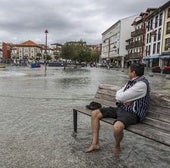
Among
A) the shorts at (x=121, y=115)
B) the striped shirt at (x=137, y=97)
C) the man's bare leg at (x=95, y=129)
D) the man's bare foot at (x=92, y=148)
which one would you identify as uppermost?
the striped shirt at (x=137, y=97)

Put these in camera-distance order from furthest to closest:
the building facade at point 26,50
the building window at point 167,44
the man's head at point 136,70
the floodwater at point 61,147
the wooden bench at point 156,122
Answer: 1. the building facade at point 26,50
2. the building window at point 167,44
3. the man's head at point 136,70
4. the floodwater at point 61,147
5. the wooden bench at point 156,122

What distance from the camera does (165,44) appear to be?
165 ft

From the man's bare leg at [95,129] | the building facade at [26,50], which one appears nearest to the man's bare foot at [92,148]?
the man's bare leg at [95,129]

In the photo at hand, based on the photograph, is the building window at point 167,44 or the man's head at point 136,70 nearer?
the man's head at point 136,70

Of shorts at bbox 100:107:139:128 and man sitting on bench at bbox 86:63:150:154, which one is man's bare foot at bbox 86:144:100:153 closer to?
man sitting on bench at bbox 86:63:150:154

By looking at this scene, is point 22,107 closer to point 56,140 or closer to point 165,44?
point 56,140

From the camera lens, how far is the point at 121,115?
427 cm

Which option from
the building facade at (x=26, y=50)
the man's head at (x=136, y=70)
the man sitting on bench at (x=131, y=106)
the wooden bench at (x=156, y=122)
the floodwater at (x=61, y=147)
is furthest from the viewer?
the building facade at (x=26, y=50)

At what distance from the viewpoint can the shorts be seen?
417 centimetres

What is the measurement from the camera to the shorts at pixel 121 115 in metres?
4.17

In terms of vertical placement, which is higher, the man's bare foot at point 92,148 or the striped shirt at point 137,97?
the striped shirt at point 137,97

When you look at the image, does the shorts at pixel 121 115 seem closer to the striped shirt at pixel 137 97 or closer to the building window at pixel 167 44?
the striped shirt at pixel 137 97

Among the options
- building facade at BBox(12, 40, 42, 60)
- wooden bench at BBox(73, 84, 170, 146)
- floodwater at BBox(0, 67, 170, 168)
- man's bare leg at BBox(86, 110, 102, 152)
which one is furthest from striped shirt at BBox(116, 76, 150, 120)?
building facade at BBox(12, 40, 42, 60)

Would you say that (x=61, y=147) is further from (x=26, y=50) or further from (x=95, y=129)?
(x=26, y=50)
